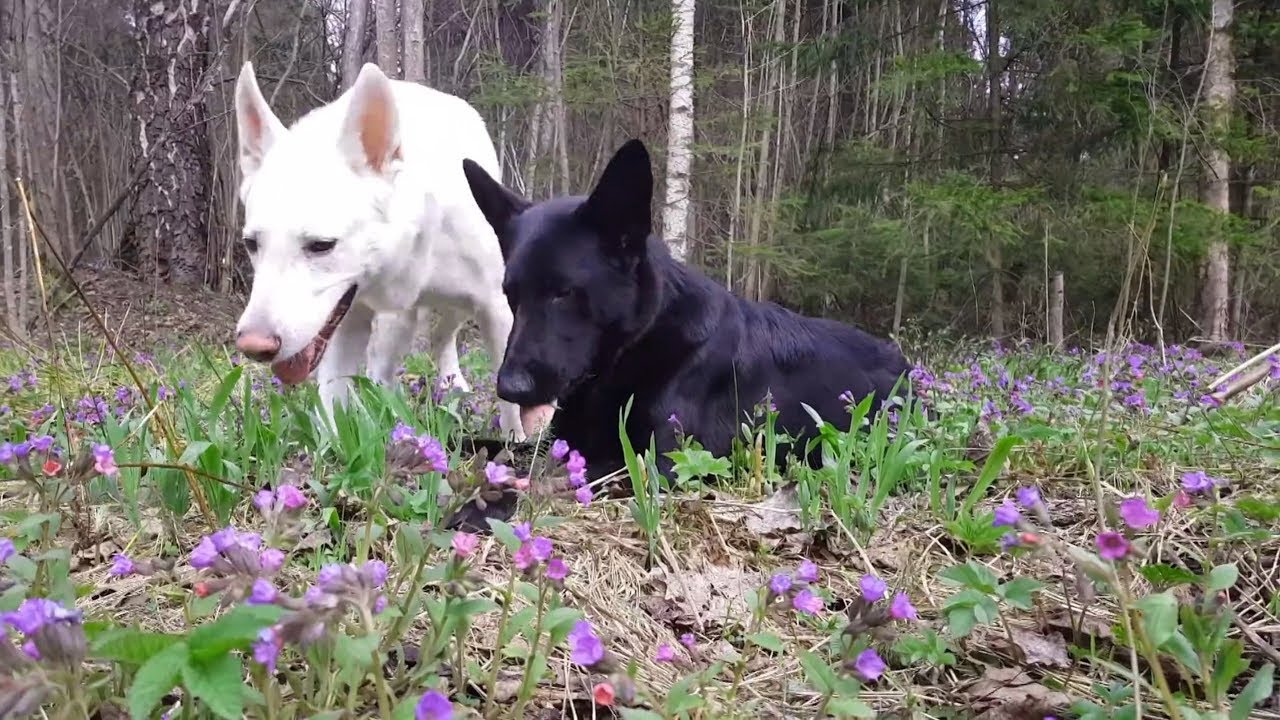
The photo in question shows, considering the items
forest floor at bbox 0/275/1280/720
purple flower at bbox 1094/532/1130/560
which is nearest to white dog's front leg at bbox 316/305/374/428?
forest floor at bbox 0/275/1280/720

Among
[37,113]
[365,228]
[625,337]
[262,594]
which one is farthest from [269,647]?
[37,113]

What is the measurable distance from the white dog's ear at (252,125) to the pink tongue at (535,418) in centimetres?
150

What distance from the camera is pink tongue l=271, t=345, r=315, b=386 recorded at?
2791 mm

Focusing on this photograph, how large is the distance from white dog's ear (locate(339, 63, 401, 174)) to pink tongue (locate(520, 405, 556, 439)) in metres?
1.19

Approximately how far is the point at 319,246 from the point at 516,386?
41.5 inches

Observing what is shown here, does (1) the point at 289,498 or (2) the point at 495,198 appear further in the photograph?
(2) the point at 495,198

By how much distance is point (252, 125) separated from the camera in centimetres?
318

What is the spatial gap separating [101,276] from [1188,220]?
34.3 feet

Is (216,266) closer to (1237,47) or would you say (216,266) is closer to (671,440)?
(671,440)

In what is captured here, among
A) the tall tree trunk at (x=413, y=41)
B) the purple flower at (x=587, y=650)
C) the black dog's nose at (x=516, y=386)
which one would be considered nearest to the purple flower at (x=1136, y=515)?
the purple flower at (x=587, y=650)

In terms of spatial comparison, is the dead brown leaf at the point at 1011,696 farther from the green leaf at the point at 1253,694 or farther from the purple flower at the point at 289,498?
the purple flower at the point at 289,498

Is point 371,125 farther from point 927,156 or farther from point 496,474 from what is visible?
point 927,156

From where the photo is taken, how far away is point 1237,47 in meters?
8.98

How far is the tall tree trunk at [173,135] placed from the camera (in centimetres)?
852
